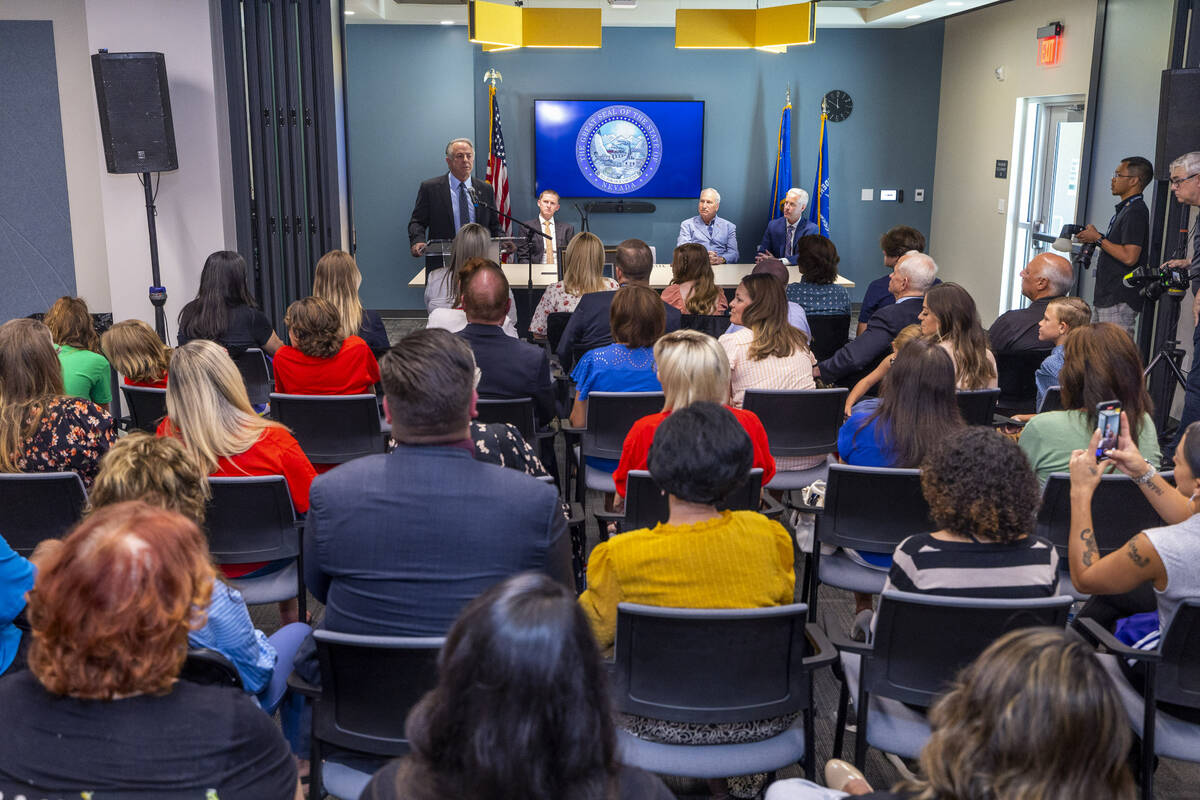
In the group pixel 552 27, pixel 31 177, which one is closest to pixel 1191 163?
→ pixel 552 27

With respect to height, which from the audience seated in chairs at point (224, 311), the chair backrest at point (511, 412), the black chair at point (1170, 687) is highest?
the audience seated in chairs at point (224, 311)

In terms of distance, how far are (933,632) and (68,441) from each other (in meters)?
2.58

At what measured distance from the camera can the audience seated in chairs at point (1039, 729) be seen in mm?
1177

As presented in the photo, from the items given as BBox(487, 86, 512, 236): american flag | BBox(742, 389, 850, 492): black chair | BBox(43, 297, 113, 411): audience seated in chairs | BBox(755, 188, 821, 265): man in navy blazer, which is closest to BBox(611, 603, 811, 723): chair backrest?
BBox(742, 389, 850, 492): black chair

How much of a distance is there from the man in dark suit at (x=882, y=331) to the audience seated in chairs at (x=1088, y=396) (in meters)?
1.63

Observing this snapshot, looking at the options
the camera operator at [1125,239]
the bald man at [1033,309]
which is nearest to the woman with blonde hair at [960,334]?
the bald man at [1033,309]

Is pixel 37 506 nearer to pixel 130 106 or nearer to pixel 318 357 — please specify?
pixel 318 357

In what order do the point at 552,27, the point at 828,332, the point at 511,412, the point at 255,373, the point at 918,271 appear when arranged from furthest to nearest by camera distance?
the point at 552,27 < the point at 828,332 < the point at 918,271 < the point at 255,373 < the point at 511,412

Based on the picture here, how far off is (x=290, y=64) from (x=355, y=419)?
13.0 ft

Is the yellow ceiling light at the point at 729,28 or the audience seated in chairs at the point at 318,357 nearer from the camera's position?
the audience seated in chairs at the point at 318,357

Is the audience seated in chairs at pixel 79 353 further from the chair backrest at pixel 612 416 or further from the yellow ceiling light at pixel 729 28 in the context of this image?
the yellow ceiling light at pixel 729 28

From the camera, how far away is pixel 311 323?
4.19m

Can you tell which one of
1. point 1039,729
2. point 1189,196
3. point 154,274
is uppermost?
point 1189,196

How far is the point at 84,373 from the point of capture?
4.13m
